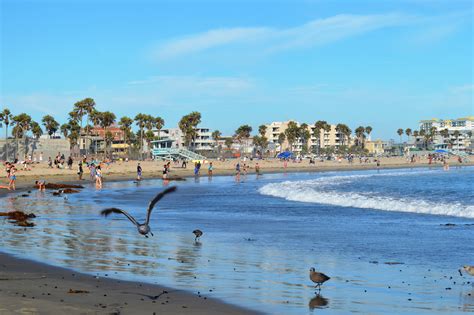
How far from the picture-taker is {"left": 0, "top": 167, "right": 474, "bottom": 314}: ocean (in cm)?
1009

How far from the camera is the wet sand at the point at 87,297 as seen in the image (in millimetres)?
8781

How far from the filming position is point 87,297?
31.7ft

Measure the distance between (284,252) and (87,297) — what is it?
20.6 feet

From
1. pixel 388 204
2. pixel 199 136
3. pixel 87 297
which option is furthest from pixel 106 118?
pixel 87 297

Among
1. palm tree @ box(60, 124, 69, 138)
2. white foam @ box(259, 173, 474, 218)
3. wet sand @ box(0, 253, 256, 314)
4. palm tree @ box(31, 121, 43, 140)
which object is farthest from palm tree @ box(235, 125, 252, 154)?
wet sand @ box(0, 253, 256, 314)

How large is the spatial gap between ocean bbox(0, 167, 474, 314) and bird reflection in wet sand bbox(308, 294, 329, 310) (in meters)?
0.01

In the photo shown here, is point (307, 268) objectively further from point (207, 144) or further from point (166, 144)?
point (207, 144)

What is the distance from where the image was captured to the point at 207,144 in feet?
581

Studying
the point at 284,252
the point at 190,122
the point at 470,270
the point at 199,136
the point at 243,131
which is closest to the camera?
the point at 470,270

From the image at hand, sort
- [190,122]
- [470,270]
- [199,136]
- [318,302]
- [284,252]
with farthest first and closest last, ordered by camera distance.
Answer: [199,136] → [190,122] → [284,252] → [470,270] → [318,302]

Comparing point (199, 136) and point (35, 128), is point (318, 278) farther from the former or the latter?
point (199, 136)

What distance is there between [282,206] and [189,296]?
67.0ft

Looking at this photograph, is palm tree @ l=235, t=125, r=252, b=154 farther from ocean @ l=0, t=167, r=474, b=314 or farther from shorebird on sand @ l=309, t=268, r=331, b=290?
shorebird on sand @ l=309, t=268, r=331, b=290

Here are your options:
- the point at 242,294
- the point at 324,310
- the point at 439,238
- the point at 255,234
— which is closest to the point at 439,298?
the point at 324,310
